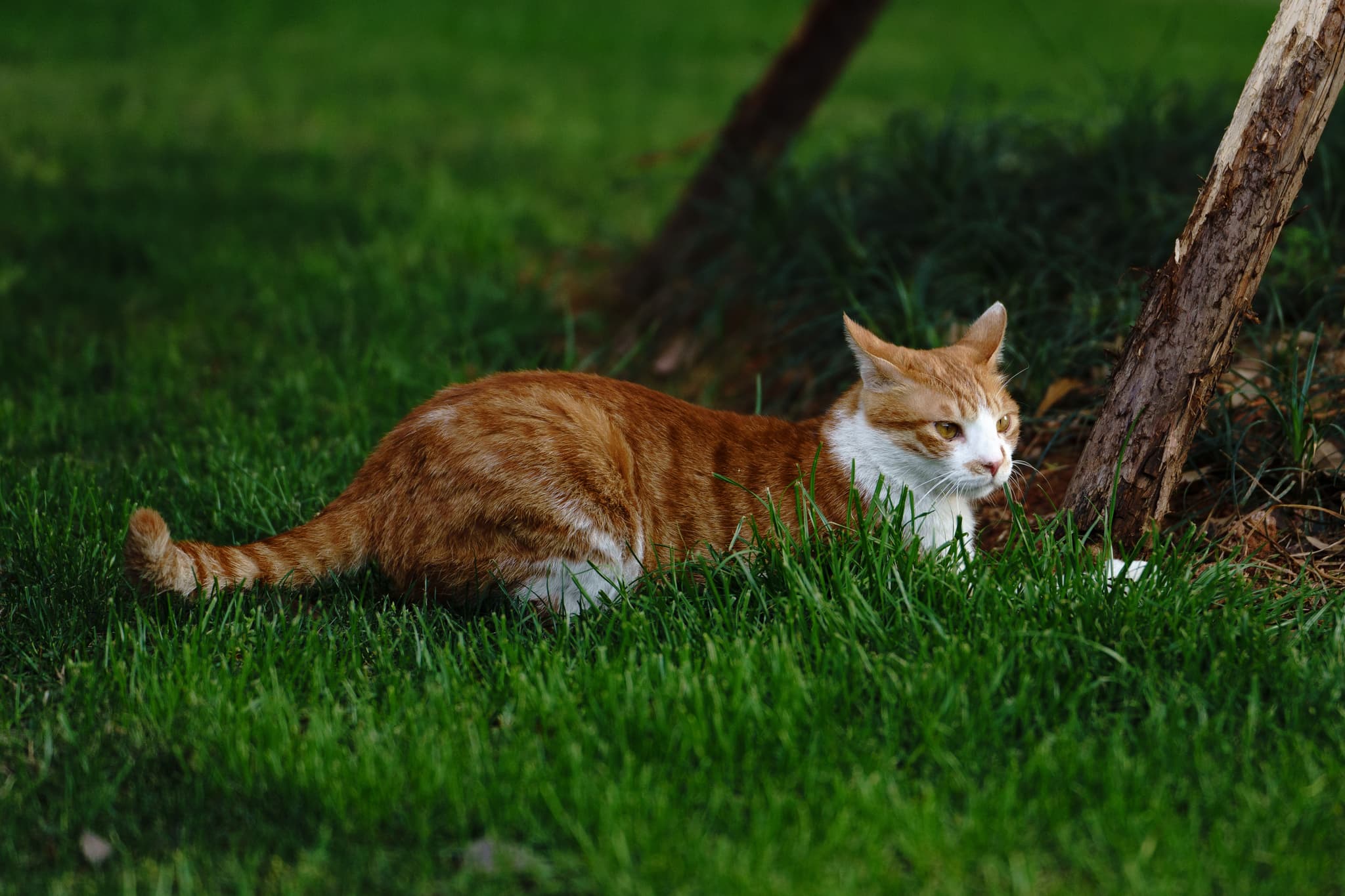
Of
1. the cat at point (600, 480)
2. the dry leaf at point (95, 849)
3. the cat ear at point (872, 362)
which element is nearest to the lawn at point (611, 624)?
the dry leaf at point (95, 849)

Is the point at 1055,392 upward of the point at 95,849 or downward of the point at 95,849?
upward

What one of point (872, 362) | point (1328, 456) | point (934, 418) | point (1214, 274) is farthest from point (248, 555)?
point (1328, 456)

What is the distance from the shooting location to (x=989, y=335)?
3.75 metres

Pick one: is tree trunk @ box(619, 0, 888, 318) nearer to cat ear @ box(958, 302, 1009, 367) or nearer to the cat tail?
cat ear @ box(958, 302, 1009, 367)

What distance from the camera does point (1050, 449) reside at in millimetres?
4301

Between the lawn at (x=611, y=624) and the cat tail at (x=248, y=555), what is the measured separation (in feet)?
0.38

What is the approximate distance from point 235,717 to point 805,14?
5.09m

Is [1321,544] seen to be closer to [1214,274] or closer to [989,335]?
[1214,274]

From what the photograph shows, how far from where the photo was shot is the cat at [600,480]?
3389 mm

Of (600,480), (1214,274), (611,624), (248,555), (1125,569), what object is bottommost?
(248,555)

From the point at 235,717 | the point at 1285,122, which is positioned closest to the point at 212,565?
the point at 235,717

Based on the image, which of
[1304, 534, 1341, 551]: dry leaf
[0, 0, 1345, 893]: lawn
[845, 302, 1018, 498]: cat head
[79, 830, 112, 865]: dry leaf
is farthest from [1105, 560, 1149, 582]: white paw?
[79, 830, 112, 865]: dry leaf

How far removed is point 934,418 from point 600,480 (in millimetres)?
979

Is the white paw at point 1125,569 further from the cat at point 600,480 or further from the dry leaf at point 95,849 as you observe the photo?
the dry leaf at point 95,849
